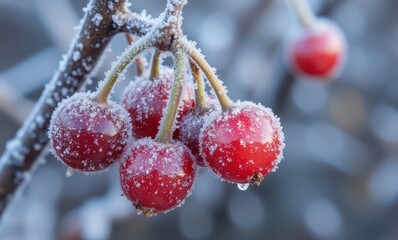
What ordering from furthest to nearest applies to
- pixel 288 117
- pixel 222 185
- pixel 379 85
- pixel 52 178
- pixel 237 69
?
pixel 379 85
pixel 288 117
pixel 52 178
pixel 237 69
pixel 222 185

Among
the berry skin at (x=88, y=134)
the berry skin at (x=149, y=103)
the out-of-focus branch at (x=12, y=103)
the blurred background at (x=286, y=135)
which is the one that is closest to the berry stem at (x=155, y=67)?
the berry skin at (x=149, y=103)

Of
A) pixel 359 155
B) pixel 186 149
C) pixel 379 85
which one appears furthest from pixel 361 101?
pixel 186 149

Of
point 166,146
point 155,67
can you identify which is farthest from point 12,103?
point 166,146

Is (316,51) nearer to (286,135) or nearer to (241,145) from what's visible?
(241,145)

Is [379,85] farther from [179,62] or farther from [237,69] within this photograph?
[179,62]

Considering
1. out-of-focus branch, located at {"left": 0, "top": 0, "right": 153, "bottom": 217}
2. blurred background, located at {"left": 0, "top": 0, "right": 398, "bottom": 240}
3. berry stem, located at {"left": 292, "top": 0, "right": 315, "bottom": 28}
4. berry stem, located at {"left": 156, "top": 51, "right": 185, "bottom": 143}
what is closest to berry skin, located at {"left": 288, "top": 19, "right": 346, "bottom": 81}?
berry stem, located at {"left": 292, "top": 0, "right": 315, "bottom": 28}

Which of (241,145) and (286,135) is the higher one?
(241,145)
